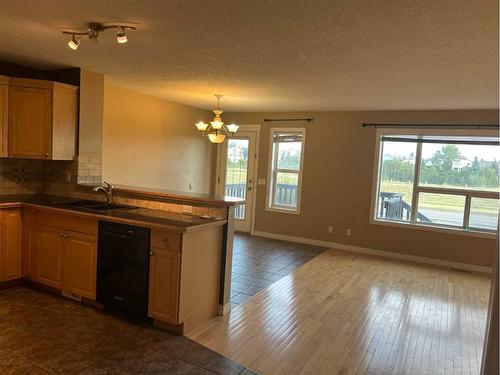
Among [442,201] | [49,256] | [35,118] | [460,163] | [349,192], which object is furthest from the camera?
[349,192]

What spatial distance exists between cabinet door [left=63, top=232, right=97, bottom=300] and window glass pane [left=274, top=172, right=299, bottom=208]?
4.14 meters

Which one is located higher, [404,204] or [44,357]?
[404,204]

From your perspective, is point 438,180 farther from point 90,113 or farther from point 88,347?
point 88,347

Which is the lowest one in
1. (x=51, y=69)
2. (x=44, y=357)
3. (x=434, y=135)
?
(x=44, y=357)

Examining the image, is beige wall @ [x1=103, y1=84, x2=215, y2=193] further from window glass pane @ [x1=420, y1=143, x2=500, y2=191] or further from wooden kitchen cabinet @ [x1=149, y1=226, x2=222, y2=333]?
window glass pane @ [x1=420, y1=143, x2=500, y2=191]

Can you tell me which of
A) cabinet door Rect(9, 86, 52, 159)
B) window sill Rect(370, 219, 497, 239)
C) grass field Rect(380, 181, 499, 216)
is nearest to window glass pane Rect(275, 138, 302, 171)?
grass field Rect(380, 181, 499, 216)

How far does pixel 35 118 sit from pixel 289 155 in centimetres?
420

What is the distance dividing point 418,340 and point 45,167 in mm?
4367

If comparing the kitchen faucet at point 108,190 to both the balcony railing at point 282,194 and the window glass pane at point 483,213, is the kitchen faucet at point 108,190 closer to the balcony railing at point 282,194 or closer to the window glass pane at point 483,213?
the balcony railing at point 282,194

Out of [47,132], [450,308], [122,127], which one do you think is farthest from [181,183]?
[450,308]

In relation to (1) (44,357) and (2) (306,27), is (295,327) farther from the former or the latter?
(2) (306,27)

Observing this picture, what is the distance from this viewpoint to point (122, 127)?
5402mm

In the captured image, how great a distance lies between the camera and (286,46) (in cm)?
295

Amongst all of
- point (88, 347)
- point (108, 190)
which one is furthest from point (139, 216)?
point (88, 347)
